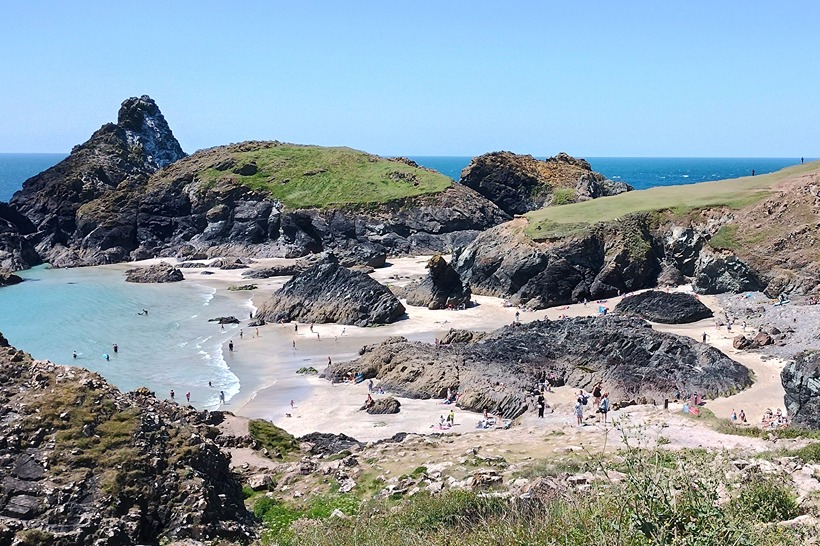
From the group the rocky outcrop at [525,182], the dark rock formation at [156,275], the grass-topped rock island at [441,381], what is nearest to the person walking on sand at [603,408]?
the grass-topped rock island at [441,381]

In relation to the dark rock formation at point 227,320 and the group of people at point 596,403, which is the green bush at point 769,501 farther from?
the dark rock formation at point 227,320

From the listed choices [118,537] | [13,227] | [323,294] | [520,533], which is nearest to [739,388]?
[520,533]

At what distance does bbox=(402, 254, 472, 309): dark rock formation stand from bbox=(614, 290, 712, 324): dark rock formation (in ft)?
36.7

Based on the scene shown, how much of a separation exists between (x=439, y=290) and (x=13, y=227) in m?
56.0

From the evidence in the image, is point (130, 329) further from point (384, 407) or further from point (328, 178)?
point (328, 178)

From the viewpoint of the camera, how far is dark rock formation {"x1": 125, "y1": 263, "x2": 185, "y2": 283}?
2507 inches

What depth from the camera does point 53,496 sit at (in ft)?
41.1

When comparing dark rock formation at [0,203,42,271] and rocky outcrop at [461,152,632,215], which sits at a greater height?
rocky outcrop at [461,152,632,215]

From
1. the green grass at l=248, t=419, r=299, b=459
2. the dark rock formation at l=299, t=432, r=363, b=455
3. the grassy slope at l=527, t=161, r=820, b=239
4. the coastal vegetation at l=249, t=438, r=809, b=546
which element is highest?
the grassy slope at l=527, t=161, r=820, b=239

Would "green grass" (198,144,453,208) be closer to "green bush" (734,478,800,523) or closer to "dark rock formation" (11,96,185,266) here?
"dark rock formation" (11,96,185,266)

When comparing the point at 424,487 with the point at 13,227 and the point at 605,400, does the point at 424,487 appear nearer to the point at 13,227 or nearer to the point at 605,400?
the point at 605,400

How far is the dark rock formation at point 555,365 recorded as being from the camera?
27625mm

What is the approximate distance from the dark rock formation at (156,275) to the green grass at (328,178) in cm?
2049

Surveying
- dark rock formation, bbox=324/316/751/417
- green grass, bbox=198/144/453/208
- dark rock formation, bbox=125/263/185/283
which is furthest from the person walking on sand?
green grass, bbox=198/144/453/208
